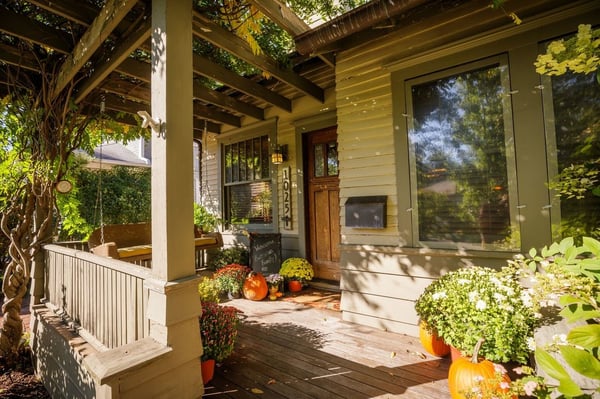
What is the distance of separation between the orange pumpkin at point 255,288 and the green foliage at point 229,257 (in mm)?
1146

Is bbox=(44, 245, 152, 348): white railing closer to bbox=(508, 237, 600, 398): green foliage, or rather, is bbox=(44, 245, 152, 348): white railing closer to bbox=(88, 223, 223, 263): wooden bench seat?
bbox=(88, 223, 223, 263): wooden bench seat

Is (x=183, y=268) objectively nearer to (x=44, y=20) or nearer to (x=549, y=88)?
(x=44, y=20)

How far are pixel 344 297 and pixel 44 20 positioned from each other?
4.23 meters

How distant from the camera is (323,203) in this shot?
486cm

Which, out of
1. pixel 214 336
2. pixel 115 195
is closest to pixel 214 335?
pixel 214 336

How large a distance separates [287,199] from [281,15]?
9.67 feet

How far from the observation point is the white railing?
6.86 ft

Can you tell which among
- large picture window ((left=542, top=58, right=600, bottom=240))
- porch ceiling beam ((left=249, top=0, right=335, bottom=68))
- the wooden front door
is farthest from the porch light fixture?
large picture window ((left=542, top=58, right=600, bottom=240))

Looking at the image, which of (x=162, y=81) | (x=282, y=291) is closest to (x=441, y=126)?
(x=162, y=81)

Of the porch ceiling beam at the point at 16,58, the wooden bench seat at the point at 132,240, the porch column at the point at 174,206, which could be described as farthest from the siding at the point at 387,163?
the porch ceiling beam at the point at 16,58

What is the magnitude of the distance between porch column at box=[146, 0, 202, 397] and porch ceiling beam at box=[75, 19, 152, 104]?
44 cm

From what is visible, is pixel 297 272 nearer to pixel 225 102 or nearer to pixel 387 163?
pixel 387 163

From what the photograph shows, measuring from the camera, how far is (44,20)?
2.82 metres

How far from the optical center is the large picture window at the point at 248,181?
5.64 metres
